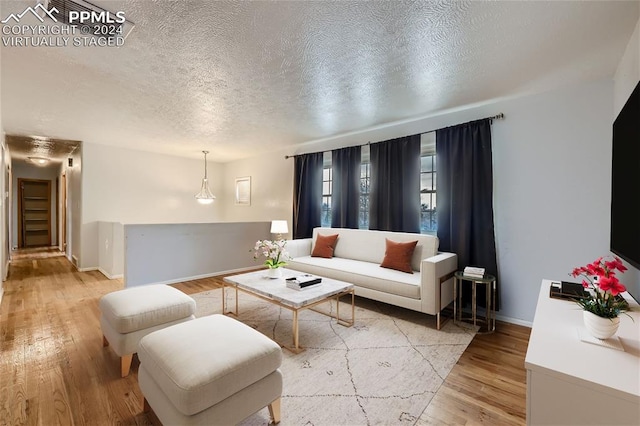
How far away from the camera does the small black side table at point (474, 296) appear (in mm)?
2880

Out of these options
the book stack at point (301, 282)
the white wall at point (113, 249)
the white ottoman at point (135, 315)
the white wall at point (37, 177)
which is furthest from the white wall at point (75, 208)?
the book stack at point (301, 282)

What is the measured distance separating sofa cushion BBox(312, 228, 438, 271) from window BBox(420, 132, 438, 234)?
0.33m

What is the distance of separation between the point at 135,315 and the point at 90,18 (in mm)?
1989

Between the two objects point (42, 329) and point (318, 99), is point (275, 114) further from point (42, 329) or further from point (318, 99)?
point (42, 329)

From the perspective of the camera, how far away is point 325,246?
434 centimetres

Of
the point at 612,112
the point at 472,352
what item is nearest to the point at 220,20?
the point at 472,352

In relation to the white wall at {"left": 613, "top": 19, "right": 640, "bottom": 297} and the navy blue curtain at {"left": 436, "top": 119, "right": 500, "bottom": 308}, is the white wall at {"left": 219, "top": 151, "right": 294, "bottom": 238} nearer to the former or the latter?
the navy blue curtain at {"left": 436, "top": 119, "right": 500, "bottom": 308}

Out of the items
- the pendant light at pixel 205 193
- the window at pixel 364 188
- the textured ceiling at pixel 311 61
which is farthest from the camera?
the pendant light at pixel 205 193

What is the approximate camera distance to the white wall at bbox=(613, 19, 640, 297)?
1852mm

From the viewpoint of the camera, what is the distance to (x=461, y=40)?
198 centimetres

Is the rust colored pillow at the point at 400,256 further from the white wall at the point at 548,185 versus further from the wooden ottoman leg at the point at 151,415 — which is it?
the wooden ottoman leg at the point at 151,415

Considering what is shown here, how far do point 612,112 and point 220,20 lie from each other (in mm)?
3360

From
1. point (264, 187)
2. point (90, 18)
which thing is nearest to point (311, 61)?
point (90, 18)

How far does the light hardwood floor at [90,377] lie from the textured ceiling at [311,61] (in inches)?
94.3
